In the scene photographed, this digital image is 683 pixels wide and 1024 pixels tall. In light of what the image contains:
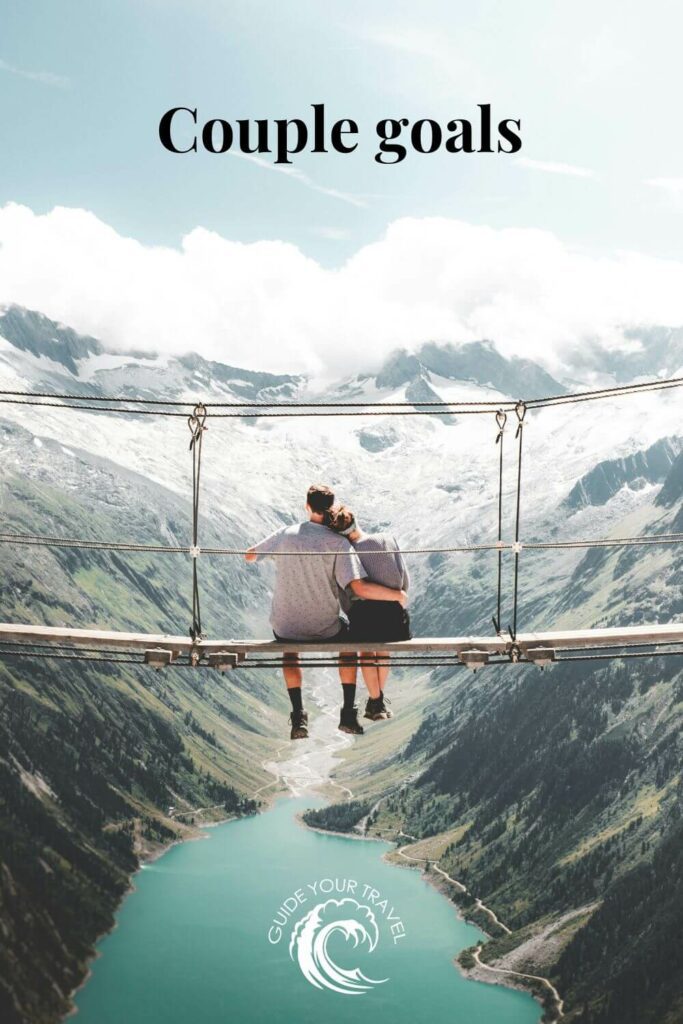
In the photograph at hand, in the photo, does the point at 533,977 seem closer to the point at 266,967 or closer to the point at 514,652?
the point at 266,967

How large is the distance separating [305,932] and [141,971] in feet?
138

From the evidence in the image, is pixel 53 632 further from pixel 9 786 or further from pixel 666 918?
pixel 9 786

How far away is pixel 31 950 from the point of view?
529 ft

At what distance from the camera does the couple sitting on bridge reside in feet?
31.3

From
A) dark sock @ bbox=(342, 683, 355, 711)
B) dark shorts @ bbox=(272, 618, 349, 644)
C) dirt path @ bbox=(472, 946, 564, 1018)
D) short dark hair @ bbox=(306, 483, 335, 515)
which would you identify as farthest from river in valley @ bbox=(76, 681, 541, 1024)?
short dark hair @ bbox=(306, 483, 335, 515)

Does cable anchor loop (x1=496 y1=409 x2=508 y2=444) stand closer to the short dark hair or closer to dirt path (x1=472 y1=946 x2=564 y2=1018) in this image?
the short dark hair

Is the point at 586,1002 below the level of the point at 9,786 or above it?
below

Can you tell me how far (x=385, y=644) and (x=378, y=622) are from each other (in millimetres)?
546

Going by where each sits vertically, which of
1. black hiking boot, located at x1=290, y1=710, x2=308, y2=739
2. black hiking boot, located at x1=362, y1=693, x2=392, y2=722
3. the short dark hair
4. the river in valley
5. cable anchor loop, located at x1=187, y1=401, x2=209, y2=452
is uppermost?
cable anchor loop, located at x1=187, y1=401, x2=209, y2=452

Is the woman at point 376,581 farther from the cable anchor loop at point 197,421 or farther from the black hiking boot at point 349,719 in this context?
the cable anchor loop at point 197,421

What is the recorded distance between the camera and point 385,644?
905 centimetres

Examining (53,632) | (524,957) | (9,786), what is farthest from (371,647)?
(9,786)

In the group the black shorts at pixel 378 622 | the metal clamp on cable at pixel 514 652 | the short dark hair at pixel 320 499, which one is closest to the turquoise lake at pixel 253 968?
the black shorts at pixel 378 622

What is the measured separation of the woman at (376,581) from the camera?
31.1ft
